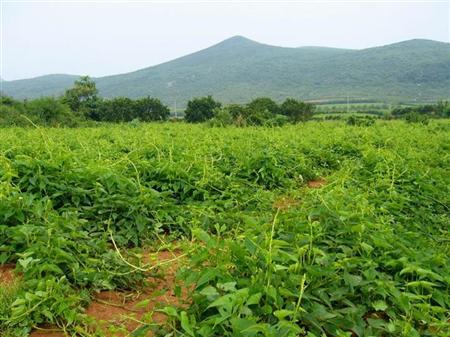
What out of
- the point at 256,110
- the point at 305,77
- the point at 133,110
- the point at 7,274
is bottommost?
the point at 305,77

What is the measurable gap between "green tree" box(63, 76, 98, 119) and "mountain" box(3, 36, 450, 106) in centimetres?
4682

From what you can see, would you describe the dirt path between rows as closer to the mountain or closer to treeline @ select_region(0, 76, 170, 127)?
treeline @ select_region(0, 76, 170, 127)

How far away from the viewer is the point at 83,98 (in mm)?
38750

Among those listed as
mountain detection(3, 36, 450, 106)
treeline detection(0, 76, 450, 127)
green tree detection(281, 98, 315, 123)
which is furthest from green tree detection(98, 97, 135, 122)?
mountain detection(3, 36, 450, 106)

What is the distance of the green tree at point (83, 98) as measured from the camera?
118 ft

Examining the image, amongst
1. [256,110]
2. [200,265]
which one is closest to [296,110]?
[256,110]

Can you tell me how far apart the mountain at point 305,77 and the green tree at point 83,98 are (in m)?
46.8

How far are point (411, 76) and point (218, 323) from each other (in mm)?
98734

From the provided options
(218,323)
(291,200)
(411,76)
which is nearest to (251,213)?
(291,200)

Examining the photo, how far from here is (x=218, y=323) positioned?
2012mm

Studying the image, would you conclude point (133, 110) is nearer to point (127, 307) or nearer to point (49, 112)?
point (49, 112)

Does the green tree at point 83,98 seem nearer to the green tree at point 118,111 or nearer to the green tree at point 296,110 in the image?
the green tree at point 118,111

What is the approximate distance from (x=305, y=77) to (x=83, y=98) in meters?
73.1

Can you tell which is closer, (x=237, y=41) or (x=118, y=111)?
(x=118, y=111)
